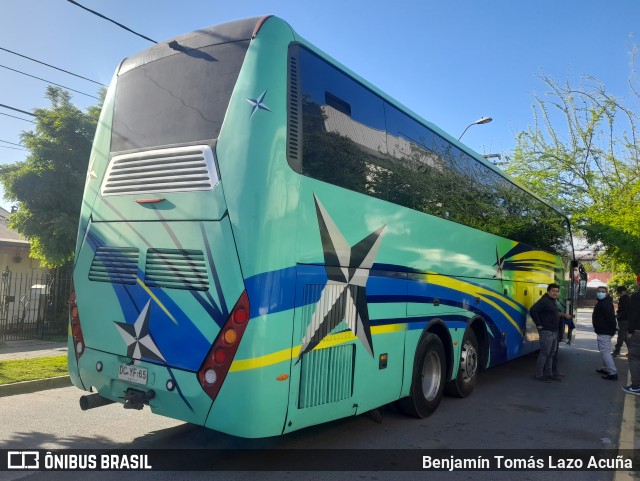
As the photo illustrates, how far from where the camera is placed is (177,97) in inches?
195

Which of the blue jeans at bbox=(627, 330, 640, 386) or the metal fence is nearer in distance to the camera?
the blue jeans at bbox=(627, 330, 640, 386)

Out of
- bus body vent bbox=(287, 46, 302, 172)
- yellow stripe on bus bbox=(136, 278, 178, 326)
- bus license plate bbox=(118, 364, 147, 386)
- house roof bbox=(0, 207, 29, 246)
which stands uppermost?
bus body vent bbox=(287, 46, 302, 172)

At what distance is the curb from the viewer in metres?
7.30

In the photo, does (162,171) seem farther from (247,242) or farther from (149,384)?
(149,384)

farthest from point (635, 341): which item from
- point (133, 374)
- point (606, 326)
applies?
point (133, 374)

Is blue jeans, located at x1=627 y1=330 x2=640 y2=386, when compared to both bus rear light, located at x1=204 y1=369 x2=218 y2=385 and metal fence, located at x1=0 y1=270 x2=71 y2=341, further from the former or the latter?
metal fence, located at x1=0 y1=270 x2=71 y2=341

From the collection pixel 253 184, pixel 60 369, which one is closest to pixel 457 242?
pixel 253 184

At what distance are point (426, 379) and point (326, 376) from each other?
9.29 feet

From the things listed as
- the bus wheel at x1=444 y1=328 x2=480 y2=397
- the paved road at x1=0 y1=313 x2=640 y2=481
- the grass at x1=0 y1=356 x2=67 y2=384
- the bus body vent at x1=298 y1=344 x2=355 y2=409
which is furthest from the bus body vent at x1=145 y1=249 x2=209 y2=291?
the bus wheel at x1=444 y1=328 x2=480 y2=397

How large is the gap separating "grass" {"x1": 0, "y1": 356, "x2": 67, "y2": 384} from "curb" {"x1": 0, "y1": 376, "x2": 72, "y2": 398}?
14 cm

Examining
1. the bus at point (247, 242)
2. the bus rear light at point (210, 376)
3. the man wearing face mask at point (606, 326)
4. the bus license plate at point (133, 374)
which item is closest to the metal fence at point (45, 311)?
the bus at point (247, 242)

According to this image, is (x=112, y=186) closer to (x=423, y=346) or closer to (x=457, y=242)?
(x=423, y=346)

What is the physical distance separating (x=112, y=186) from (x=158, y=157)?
2.34ft

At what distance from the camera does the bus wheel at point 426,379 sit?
654 centimetres
